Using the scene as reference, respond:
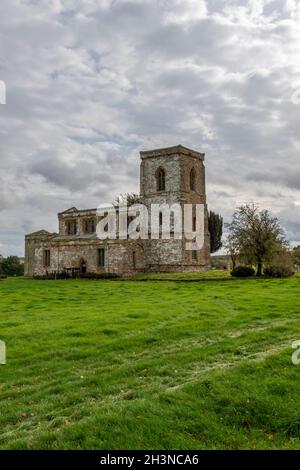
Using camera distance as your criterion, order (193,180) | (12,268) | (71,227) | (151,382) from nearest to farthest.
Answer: (151,382)
(193,180)
(71,227)
(12,268)

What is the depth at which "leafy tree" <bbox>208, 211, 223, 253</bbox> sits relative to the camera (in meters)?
80.3

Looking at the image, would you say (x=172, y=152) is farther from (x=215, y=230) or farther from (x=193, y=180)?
(x=215, y=230)

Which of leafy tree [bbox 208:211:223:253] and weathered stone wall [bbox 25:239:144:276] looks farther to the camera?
leafy tree [bbox 208:211:223:253]

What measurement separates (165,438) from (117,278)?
42237 mm

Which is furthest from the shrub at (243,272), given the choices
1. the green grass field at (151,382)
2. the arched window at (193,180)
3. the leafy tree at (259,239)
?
the green grass field at (151,382)

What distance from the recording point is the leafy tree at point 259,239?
1783 inches

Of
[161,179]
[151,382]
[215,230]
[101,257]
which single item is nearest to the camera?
[151,382]

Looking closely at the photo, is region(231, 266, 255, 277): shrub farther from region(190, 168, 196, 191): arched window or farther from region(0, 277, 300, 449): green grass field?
region(0, 277, 300, 449): green grass field

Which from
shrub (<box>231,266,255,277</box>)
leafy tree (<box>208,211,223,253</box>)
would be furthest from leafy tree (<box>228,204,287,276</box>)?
leafy tree (<box>208,211,223,253</box>)

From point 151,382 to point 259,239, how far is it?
36.4 metres

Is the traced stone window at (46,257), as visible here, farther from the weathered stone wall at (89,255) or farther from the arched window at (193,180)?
the arched window at (193,180)

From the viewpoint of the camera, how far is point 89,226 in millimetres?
63156

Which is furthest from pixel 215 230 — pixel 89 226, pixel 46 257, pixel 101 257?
pixel 46 257

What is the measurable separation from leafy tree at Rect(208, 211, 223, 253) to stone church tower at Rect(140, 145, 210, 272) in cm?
2034
